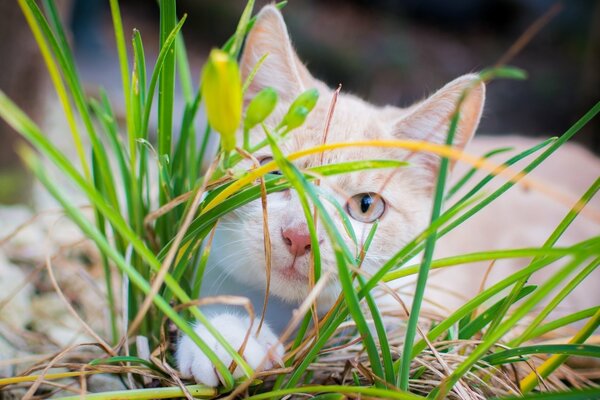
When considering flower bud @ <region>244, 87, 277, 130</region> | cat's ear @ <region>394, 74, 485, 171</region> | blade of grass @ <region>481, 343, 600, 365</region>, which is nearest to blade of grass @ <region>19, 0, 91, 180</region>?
flower bud @ <region>244, 87, 277, 130</region>

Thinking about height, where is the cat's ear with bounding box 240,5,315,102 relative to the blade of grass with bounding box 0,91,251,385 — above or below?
above

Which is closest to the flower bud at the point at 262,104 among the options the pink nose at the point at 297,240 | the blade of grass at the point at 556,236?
the pink nose at the point at 297,240

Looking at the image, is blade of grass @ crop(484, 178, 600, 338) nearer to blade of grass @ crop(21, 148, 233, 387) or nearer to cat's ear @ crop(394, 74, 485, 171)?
cat's ear @ crop(394, 74, 485, 171)

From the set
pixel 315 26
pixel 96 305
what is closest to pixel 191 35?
pixel 315 26

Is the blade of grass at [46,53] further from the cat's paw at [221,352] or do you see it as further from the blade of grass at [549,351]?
the blade of grass at [549,351]

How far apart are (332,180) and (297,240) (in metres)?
0.18

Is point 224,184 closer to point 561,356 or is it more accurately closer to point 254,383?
point 254,383

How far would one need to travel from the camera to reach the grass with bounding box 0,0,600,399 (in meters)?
0.63

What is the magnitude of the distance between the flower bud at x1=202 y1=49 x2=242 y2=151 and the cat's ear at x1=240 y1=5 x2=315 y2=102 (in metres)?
0.56

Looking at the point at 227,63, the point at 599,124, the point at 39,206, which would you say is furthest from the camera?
the point at 599,124

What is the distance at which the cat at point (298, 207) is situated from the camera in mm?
908

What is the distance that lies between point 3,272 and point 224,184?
969 millimetres

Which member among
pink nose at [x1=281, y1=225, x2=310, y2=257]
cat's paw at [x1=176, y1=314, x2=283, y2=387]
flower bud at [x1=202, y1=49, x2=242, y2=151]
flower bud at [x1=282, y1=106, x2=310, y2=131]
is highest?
flower bud at [x1=282, y1=106, x2=310, y2=131]

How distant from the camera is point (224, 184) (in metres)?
0.80
